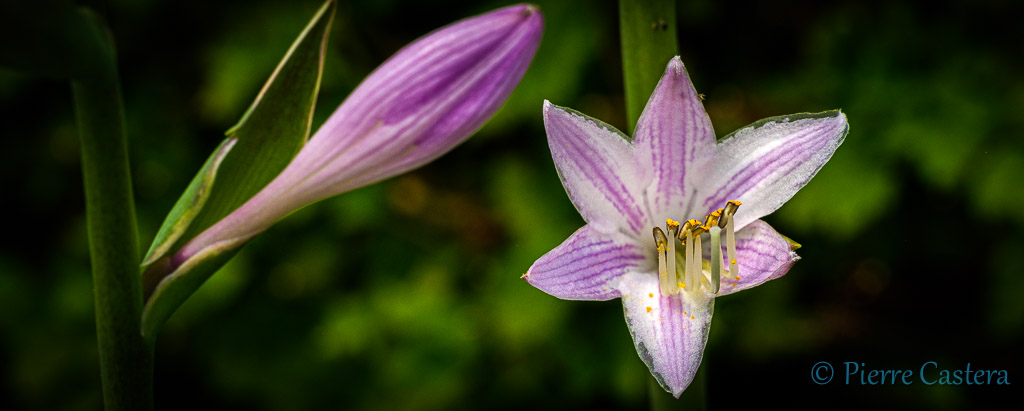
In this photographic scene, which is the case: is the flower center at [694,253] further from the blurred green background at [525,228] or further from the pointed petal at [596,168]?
the blurred green background at [525,228]

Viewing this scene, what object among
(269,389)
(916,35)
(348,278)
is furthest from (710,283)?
(269,389)

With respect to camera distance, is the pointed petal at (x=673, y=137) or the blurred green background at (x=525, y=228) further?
the blurred green background at (x=525, y=228)

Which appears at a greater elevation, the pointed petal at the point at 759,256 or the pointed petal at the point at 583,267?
the pointed petal at the point at 759,256

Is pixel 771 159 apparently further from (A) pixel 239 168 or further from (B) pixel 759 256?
(A) pixel 239 168

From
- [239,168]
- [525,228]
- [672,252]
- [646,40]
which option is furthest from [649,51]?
[525,228]

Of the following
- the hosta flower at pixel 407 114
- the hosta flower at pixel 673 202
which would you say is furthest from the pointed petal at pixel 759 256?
the hosta flower at pixel 407 114

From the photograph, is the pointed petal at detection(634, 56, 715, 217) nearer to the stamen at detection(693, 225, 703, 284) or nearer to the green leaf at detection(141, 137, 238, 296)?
the stamen at detection(693, 225, 703, 284)

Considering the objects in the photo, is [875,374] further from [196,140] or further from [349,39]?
Result: [196,140]
